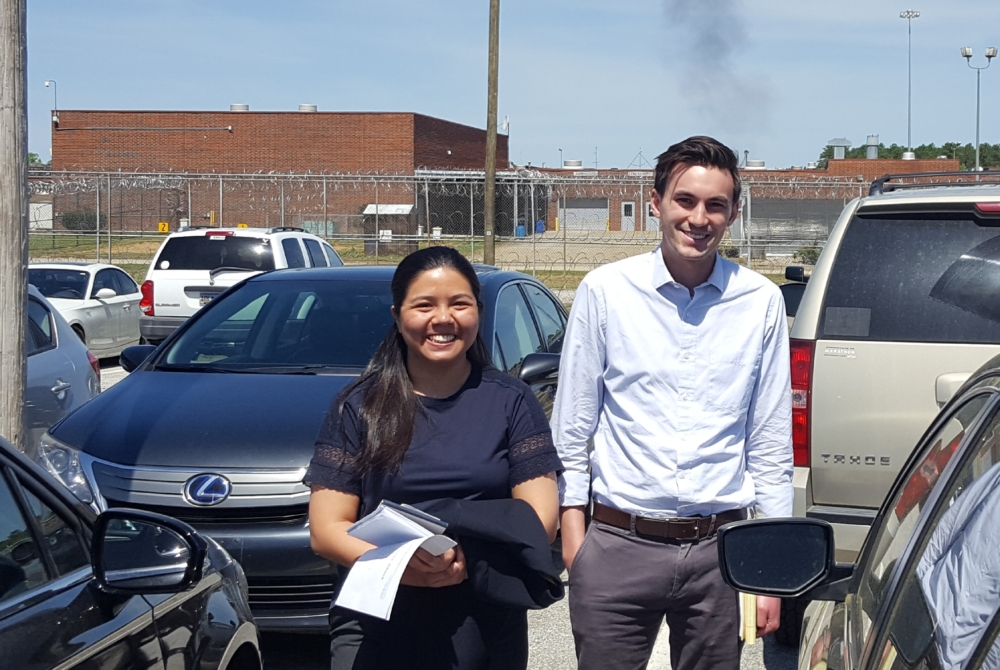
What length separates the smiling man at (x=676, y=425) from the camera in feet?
10.2

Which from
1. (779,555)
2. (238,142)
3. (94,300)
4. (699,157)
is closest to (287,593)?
(699,157)

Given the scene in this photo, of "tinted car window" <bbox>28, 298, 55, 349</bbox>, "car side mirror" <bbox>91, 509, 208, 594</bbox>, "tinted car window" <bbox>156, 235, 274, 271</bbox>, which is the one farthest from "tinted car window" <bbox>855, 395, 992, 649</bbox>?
"tinted car window" <bbox>156, 235, 274, 271</bbox>

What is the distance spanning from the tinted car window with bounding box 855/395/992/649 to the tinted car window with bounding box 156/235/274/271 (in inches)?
544

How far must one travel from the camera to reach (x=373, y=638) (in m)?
2.88

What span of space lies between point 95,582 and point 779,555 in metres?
1.55

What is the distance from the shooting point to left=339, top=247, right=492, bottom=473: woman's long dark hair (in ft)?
9.37

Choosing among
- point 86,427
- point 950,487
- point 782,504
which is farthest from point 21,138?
point 950,487

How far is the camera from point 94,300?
15.1m

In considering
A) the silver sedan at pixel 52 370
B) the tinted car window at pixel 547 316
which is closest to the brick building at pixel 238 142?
the silver sedan at pixel 52 370

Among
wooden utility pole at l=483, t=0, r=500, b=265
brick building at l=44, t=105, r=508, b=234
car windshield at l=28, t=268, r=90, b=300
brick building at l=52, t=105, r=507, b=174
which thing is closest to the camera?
car windshield at l=28, t=268, r=90, b=300

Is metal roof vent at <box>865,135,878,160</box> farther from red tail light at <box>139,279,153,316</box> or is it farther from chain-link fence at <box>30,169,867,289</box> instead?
red tail light at <box>139,279,153,316</box>

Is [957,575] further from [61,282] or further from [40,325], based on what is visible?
[61,282]

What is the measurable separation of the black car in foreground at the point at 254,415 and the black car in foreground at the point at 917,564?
8.50ft

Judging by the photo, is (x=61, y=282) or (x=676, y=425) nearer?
(x=676, y=425)
